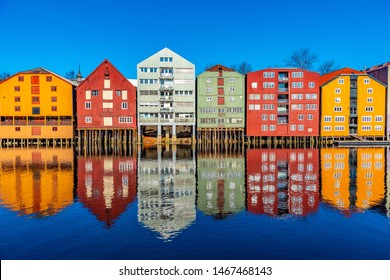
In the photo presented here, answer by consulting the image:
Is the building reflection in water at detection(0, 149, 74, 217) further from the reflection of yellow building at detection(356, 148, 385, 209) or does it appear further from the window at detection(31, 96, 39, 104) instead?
the window at detection(31, 96, 39, 104)

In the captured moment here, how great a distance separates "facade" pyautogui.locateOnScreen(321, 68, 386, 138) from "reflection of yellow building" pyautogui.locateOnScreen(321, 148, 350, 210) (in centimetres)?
3690

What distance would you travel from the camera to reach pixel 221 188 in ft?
93.5

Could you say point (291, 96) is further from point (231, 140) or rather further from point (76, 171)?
point (76, 171)

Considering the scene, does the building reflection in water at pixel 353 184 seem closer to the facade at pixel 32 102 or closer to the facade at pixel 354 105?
the facade at pixel 354 105

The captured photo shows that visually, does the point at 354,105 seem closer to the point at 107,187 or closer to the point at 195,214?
the point at 107,187

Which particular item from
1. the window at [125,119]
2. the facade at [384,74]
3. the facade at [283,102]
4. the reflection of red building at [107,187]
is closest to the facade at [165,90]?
the window at [125,119]

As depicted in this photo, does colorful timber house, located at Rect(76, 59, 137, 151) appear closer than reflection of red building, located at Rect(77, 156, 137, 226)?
No

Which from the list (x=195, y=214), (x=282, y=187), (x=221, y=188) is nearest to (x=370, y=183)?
(x=282, y=187)

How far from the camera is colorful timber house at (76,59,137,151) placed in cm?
7856

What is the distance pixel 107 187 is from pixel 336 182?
19890 mm

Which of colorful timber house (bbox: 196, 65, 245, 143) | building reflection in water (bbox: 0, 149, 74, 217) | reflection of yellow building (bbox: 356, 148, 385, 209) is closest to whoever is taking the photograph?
building reflection in water (bbox: 0, 149, 74, 217)

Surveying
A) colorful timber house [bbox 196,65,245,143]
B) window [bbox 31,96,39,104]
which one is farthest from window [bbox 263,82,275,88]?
window [bbox 31,96,39,104]

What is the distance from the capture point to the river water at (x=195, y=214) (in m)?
15.1

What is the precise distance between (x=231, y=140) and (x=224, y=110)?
23.8 ft
